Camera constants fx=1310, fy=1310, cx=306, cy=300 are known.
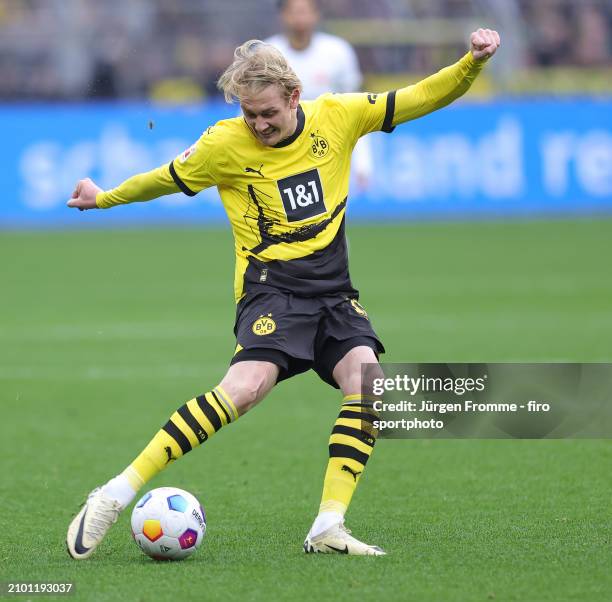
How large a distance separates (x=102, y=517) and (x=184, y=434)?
16.8 inches

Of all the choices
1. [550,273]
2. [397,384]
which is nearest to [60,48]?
[550,273]

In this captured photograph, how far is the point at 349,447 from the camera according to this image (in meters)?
5.12

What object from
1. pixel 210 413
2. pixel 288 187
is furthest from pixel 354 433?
pixel 288 187

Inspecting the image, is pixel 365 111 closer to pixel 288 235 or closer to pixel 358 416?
pixel 288 235

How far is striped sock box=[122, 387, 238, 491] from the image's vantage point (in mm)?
4914

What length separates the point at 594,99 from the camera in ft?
68.2

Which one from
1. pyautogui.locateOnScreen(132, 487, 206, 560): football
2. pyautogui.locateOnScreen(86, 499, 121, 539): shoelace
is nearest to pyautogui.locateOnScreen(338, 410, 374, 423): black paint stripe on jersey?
pyautogui.locateOnScreen(132, 487, 206, 560): football

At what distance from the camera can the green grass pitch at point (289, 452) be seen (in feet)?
15.0

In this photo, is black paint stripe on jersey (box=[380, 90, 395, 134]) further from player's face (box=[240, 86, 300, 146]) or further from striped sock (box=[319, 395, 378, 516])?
striped sock (box=[319, 395, 378, 516])

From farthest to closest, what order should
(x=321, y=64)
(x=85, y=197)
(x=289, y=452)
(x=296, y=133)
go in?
(x=321, y=64) → (x=289, y=452) → (x=85, y=197) → (x=296, y=133)

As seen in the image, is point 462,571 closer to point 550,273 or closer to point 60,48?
point 550,273

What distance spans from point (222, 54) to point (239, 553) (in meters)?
20.1

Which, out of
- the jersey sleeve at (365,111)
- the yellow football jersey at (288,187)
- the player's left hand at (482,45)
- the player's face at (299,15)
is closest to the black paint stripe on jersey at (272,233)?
the yellow football jersey at (288,187)

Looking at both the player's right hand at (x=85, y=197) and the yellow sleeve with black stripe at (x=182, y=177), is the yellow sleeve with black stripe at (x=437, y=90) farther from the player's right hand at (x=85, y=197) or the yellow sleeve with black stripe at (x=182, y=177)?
the player's right hand at (x=85, y=197)
